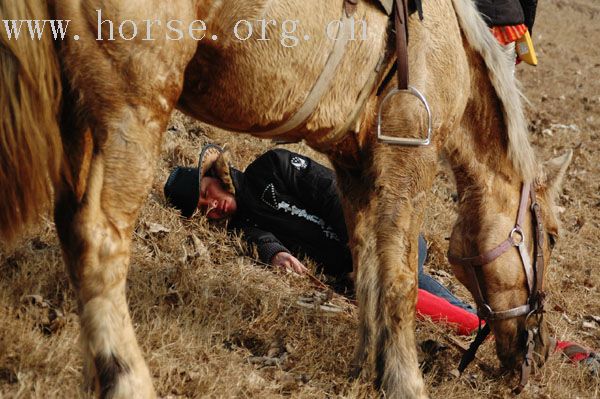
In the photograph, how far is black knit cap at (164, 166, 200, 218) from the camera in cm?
489

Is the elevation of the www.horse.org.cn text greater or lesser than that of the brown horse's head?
greater

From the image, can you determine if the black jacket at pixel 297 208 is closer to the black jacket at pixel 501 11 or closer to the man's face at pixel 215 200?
the man's face at pixel 215 200

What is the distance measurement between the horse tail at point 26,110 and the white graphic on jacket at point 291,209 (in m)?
2.63

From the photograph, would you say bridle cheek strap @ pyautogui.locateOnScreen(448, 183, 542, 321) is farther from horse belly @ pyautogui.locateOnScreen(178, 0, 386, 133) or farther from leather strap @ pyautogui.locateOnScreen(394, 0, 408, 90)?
horse belly @ pyautogui.locateOnScreen(178, 0, 386, 133)

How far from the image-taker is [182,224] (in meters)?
4.87

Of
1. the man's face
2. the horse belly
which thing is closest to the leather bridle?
the horse belly

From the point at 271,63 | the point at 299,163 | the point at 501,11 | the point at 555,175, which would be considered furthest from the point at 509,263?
the point at 501,11

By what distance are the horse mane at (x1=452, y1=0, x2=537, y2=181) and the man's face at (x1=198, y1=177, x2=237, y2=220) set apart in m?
2.01

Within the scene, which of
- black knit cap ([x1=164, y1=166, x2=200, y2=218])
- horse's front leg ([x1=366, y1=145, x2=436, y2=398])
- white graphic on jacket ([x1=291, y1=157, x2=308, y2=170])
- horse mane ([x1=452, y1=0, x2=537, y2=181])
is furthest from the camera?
white graphic on jacket ([x1=291, y1=157, x2=308, y2=170])

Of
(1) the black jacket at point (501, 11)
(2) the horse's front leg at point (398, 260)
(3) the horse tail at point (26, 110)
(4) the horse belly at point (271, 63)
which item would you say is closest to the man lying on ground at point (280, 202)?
(2) the horse's front leg at point (398, 260)

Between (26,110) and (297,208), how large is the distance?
2897mm

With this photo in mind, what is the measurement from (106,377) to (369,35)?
1702 millimetres

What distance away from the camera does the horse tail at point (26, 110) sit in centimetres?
217

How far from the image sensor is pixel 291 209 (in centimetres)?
497
